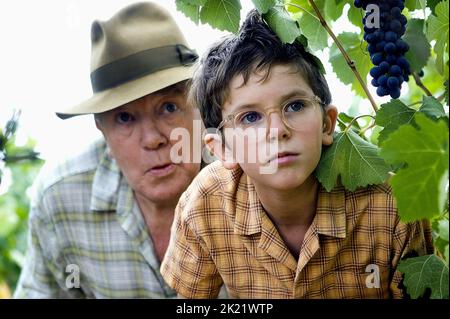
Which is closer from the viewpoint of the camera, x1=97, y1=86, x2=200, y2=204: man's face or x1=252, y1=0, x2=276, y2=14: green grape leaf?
x1=252, y1=0, x2=276, y2=14: green grape leaf

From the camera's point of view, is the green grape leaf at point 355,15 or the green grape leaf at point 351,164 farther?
the green grape leaf at point 355,15

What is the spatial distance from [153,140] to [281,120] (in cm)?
76

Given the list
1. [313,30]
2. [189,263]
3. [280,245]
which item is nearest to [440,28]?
[313,30]

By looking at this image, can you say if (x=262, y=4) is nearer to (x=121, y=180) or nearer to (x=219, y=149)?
(x=219, y=149)

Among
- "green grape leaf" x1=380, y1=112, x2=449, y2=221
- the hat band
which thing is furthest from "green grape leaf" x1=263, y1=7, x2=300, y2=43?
the hat band

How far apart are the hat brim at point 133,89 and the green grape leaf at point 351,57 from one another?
570mm

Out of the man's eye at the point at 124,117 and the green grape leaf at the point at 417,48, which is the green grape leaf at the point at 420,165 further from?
the man's eye at the point at 124,117

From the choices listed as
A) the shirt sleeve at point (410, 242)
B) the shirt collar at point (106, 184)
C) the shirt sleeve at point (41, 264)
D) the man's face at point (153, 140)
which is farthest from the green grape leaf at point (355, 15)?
the shirt sleeve at point (41, 264)

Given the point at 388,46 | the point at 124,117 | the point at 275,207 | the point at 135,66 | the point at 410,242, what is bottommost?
the point at 410,242

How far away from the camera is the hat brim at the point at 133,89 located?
229 cm

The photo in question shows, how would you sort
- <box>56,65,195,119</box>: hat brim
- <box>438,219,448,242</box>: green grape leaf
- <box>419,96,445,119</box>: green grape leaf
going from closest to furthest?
1. <box>438,219,448,242</box>: green grape leaf
2. <box>419,96,445,119</box>: green grape leaf
3. <box>56,65,195,119</box>: hat brim

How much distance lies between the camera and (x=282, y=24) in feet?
5.16

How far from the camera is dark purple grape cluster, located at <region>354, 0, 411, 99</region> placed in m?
1.56

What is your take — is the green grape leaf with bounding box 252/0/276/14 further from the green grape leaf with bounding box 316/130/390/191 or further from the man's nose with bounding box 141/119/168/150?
the man's nose with bounding box 141/119/168/150
